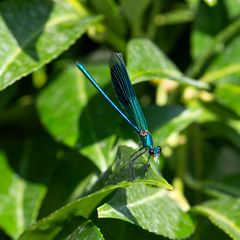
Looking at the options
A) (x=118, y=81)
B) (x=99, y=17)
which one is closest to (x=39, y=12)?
(x=99, y=17)

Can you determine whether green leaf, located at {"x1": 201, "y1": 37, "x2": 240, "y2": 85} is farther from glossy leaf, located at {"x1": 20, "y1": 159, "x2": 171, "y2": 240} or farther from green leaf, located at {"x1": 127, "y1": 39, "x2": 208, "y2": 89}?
glossy leaf, located at {"x1": 20, "y1": 159, "x2": 171, "y2": 240}

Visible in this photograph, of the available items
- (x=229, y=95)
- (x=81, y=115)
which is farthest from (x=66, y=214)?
(x=229, y=95)

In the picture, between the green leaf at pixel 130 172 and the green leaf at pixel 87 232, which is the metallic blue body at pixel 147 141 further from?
the green leaf at pixel 87 232

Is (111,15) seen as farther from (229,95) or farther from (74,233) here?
(74,233)

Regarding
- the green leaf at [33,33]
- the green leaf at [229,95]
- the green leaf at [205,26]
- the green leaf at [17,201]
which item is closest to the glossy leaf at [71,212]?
the green leaf at [17,201]

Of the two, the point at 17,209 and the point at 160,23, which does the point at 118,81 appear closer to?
the point at 17,209

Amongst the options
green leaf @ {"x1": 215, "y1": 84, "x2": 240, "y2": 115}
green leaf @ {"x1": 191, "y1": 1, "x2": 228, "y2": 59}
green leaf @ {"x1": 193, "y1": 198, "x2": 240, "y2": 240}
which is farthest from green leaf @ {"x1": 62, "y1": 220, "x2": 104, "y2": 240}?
green leaf @ {"x1": 191, "y1": 1, "x2": 228, "y2": 59}
